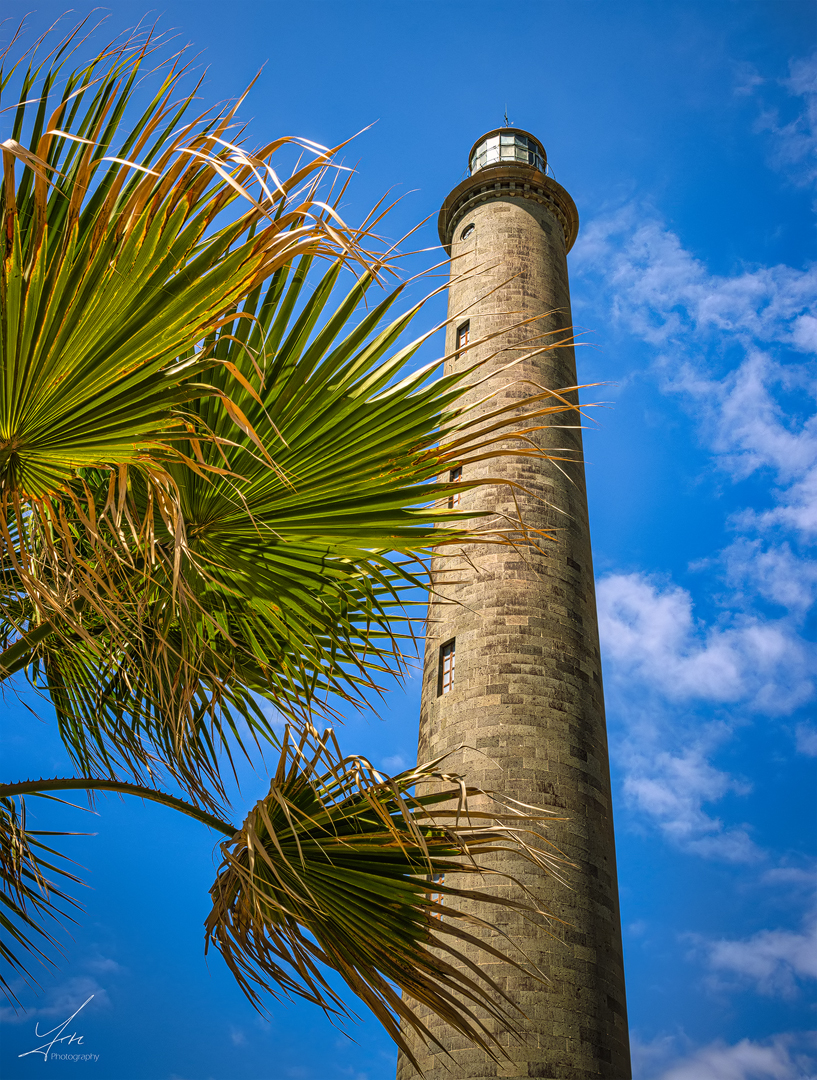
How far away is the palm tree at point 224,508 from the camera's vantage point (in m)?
2.48

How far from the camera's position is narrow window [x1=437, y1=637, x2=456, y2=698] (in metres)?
11.9

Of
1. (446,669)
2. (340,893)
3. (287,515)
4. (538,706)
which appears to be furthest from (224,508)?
(446,669)

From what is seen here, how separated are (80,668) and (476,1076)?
7.15 meters

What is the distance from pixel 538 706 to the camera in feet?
36.4

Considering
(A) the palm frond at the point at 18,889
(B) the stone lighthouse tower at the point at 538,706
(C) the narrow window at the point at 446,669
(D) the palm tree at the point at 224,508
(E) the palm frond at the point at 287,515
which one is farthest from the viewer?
(C) the narrow window at the point at 446,669

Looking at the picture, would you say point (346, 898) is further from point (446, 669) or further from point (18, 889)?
point (446, 669)

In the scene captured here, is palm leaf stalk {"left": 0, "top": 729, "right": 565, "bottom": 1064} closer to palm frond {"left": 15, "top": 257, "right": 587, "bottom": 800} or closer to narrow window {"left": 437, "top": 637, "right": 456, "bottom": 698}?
palm frond {"left": 15, "top": 257, "right": 587, "bottom": 800}

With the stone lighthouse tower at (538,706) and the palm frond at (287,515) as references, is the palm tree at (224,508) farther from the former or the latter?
the stone lighthouse tower at (538,706)

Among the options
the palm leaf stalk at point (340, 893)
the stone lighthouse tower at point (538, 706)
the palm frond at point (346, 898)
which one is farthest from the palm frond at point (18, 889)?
the stone lighthouse tower at point (538, 706)

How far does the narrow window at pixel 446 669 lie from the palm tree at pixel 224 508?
26.0 ft

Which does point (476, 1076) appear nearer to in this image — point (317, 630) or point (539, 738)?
point (539, 738)

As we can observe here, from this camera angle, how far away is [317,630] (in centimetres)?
383

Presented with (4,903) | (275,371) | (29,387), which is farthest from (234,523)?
(4,903)

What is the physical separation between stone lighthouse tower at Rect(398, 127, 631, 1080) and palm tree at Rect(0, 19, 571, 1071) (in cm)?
358
